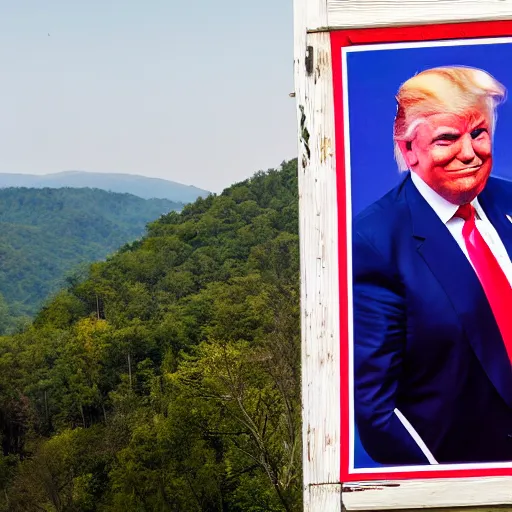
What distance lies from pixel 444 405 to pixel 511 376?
0.15 meters

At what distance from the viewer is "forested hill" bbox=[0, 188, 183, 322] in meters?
65.1

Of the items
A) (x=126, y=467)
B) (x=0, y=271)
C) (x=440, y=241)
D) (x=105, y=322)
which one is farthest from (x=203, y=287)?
(x=0, y=271)

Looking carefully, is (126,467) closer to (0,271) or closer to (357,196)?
(357,196)

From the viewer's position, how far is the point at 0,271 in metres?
65.4

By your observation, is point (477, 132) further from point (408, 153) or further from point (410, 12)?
point (410, 12)

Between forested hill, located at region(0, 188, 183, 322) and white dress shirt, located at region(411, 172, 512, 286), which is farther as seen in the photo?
forested hill, located at region(0, 188, 183, 322)

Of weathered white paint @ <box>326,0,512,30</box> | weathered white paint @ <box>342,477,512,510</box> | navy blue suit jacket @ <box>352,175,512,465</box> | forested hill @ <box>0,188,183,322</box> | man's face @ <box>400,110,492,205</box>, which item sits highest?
forested hill @ <box>0,188,183,322</box>

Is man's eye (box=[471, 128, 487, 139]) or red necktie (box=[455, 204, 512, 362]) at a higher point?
man's eye (box=[471, 128, 487, 139])

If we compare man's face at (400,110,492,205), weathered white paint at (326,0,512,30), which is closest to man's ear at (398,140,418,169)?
man's face at (400,110,492,205)

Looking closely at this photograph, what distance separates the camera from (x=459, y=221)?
1.68 meters

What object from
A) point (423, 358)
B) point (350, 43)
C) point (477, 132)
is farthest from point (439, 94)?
point (423, 358)

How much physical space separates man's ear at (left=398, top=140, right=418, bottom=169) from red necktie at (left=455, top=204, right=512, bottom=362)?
0.14m

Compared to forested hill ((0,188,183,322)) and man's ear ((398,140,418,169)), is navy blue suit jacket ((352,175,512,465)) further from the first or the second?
forested hill ((0,188,183,322))

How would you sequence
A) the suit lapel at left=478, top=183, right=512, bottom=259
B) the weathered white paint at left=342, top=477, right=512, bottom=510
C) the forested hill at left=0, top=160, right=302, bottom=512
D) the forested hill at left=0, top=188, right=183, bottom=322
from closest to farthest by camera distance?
the weathered white paint at left=342, top=477, right=512, bottom=510, the suit lapel at left=478, top=183, right=512, bottom=259, the forested hill at left=0, top=160, right=302, bottom=512, the forested hill at left=0, top=188, right=183, bottom=322
